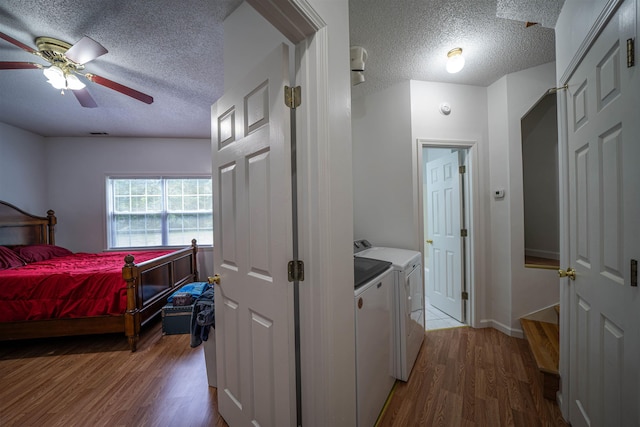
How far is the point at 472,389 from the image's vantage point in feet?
5.67

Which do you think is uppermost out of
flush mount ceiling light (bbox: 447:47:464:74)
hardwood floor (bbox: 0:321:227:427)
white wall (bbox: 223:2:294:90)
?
flush mount ceiling light (bbox: 447:47:464:74)

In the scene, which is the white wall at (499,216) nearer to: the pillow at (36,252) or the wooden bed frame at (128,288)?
the wooden bed frame at (128,288)

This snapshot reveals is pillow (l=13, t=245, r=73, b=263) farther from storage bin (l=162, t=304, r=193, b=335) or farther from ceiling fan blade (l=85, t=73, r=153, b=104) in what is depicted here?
ceiling fan blade (l=85, t=73, r=153, b=104)

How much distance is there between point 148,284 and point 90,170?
112 inches

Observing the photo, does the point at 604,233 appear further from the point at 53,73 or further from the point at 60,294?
the point at 60,294

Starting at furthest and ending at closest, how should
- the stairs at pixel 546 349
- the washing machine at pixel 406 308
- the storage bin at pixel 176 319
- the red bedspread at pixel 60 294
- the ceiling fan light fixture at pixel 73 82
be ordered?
the storage bin at pixel 176 319 → the red bedspread at pixel 60 294 → the ceiling fan light fixture at pixel 73 82 → the washing machine at pixel 406 308 → the stairs at pixel 546 349

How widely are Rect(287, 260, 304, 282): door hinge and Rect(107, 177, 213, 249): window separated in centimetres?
366

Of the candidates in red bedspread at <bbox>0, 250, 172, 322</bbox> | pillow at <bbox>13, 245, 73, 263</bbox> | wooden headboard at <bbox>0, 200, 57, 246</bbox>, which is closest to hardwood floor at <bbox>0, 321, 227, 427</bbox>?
red bedspread at <bbox>0, 250, 172, 322</bbox>

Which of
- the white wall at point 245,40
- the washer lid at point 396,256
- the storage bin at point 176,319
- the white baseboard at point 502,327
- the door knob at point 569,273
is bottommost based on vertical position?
the white baseboard at point 502,327

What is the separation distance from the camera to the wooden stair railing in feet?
5.25

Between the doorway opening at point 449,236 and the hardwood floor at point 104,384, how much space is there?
7.39 ft

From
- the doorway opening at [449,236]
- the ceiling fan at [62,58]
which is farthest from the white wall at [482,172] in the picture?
the ceiling fan at [62,58]

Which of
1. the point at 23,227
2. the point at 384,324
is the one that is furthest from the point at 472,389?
the point at 23,227

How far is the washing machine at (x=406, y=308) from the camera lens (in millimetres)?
1707
